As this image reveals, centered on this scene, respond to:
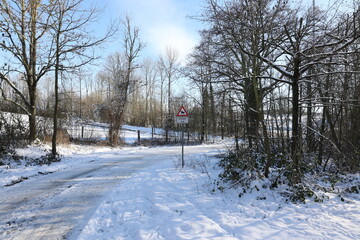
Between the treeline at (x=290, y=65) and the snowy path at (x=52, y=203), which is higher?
the treeline at (x=290, y=65)

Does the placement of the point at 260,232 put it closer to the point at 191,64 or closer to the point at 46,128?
the point at 191,64

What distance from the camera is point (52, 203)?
5031 millimetres

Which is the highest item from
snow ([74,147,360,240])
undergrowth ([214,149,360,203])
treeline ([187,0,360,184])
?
treeline ([187,0,360,184])

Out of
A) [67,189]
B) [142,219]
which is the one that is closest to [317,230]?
[142,219]

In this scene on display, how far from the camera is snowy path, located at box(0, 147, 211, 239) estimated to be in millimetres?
3830

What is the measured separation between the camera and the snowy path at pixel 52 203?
383 cm

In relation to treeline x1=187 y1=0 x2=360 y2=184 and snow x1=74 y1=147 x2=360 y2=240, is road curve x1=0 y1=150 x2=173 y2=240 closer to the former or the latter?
snow x1=74 y1=147 x2=360 y2=240

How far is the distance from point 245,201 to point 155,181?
2982 millimetres

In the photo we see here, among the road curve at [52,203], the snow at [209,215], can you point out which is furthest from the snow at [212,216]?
the road curve at [52,203]

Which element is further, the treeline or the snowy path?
the treeline

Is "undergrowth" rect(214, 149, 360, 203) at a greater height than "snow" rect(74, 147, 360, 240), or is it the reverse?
"undergrowth" rect(214, 149, 360, 203)

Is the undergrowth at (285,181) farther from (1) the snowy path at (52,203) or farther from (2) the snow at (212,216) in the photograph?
(1) the snowy path at (52,203)

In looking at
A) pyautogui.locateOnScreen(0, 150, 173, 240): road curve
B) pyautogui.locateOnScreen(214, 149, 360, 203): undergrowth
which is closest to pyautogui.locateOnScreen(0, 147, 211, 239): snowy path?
pyautogui.locateOnScreen(0, 150, 173, 240): road curve

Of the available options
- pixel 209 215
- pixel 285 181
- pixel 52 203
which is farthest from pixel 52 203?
pixel 285 181
